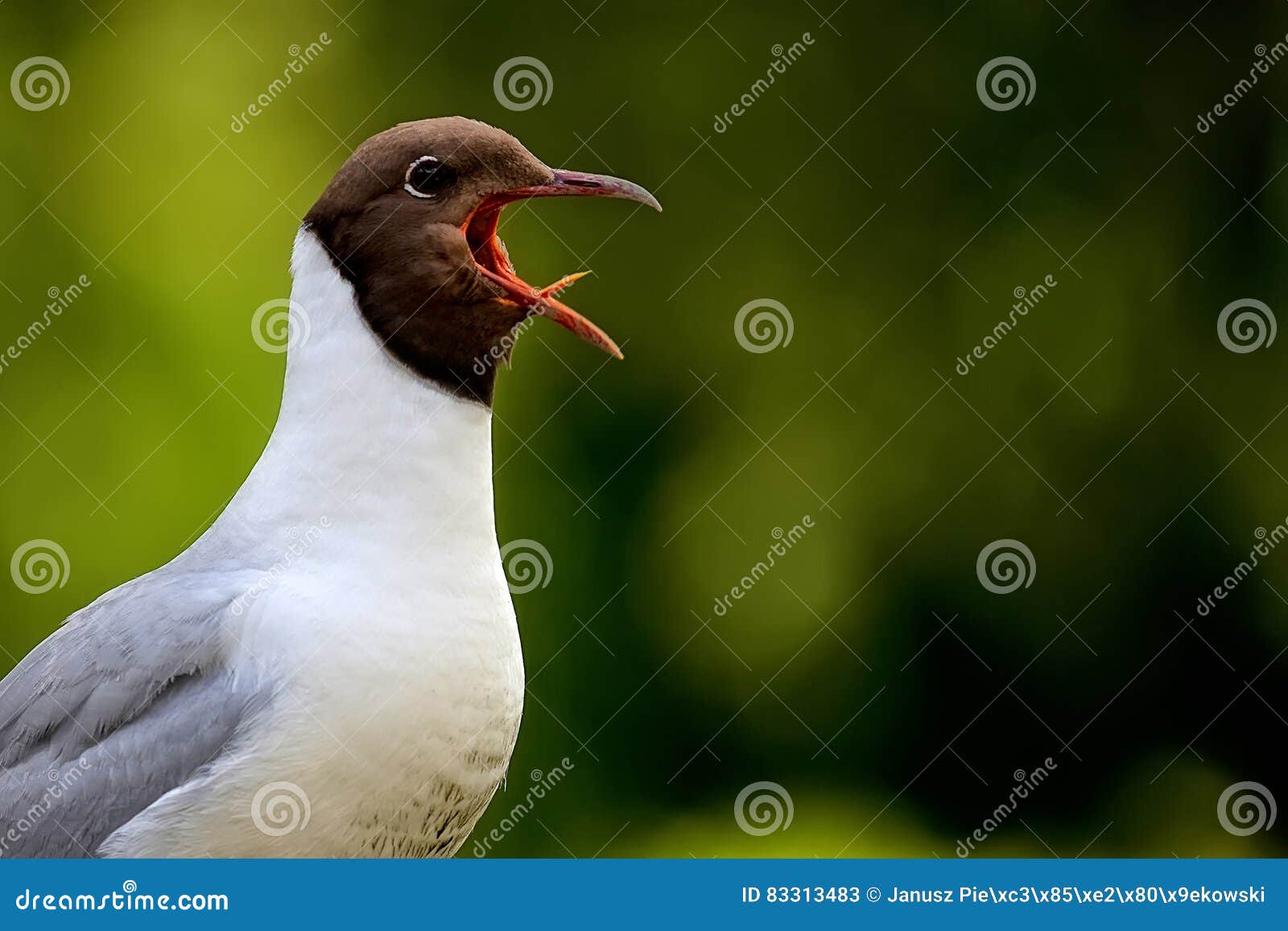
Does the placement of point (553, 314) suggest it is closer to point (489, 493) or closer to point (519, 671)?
point (489, 493)

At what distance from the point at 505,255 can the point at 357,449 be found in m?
0.36

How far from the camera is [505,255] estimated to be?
225 cm

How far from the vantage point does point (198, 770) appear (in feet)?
6.70

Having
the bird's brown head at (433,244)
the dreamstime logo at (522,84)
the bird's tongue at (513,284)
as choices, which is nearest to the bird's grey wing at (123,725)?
the bird's brown head at (433,244)

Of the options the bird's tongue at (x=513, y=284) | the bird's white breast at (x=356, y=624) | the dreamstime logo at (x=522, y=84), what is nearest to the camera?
the bird's white breast at (x=356, y=624)

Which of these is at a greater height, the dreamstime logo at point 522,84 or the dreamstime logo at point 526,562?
the dreamstime logo at point 522,84

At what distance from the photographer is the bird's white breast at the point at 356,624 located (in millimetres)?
1995

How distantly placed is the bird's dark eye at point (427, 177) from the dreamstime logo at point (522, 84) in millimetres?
1851

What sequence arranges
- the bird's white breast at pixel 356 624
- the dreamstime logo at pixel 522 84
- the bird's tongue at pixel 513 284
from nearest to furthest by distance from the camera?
1. the bird's white breast at pixel 356 624
2. the bird's tongue at pixel 513 284
3. the dreamstime logo at pixel 522 84

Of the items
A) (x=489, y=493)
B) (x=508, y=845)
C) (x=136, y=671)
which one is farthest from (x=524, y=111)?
(x=136, y=671)
